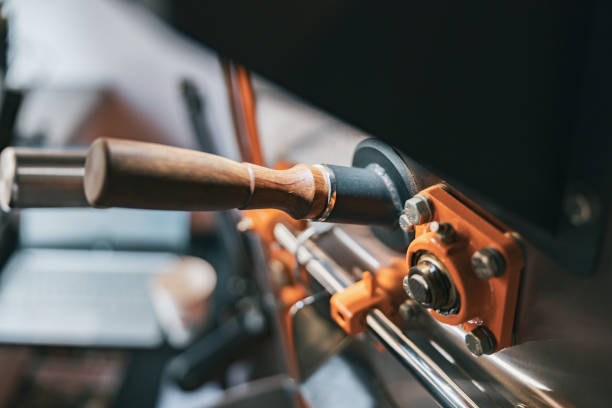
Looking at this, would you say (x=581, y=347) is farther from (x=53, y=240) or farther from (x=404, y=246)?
(x=53, y=240)

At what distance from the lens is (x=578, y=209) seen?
0.19 metres

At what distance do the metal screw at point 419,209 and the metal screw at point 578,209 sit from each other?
0.09 m

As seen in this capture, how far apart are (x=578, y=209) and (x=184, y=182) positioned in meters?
0.17

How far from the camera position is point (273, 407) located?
2.82 ft

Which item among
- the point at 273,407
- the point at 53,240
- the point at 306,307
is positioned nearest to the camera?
the point at 306,307

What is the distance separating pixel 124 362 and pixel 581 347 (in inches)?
45.4

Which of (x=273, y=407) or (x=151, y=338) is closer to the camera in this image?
(x=273, y=407)

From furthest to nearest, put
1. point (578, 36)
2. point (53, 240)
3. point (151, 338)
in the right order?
point (53, 240), point (151, 338), point (578, 36)

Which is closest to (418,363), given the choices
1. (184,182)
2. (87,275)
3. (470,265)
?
(470,265)

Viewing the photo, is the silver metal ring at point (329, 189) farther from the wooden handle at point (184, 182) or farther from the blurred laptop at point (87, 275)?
the blurred laptop at point (87, 275)

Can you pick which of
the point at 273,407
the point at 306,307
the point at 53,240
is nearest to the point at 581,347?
the point at 306,307

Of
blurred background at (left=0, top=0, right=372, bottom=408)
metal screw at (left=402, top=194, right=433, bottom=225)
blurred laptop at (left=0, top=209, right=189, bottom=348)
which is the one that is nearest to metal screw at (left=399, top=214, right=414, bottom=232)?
metal screw at (left=402, top=194, right=433, bottom=225)

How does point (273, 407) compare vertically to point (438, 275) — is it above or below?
below

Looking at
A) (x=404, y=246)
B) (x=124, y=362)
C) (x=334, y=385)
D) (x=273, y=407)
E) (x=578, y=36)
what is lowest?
(x=124, y=362)
